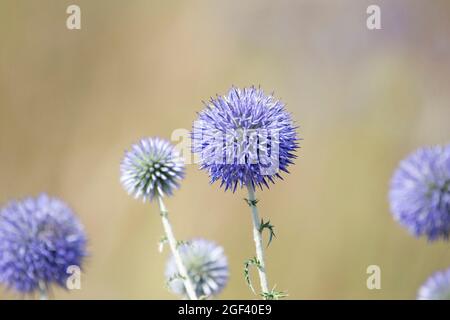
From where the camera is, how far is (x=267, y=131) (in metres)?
2.42

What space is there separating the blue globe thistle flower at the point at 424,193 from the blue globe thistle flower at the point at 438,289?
14 centimetres

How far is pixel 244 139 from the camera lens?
238 centimetres

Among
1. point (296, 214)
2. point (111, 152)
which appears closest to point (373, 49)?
point (296, 214)

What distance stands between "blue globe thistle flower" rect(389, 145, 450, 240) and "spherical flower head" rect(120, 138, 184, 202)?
93 cm

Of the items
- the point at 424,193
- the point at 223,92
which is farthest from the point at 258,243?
the point at 223,92

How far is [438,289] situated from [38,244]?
140cm

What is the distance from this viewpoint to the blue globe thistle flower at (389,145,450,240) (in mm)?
2184

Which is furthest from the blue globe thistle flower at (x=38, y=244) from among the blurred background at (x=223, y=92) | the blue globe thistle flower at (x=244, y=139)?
the blurred background at (x=223, y=92)

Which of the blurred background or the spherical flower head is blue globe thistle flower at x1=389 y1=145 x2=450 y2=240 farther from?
the blurred background

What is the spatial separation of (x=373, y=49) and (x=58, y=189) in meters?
3.93

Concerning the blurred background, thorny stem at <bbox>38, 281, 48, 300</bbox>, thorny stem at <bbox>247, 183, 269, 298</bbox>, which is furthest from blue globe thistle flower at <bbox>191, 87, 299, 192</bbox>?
the blurred background

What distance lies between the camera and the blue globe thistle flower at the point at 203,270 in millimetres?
2936

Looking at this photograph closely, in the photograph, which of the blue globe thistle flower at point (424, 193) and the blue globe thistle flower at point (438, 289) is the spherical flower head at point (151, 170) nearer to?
the blue globe thistle flower at point (424, 193)

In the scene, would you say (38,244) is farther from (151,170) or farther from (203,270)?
(203,270)
